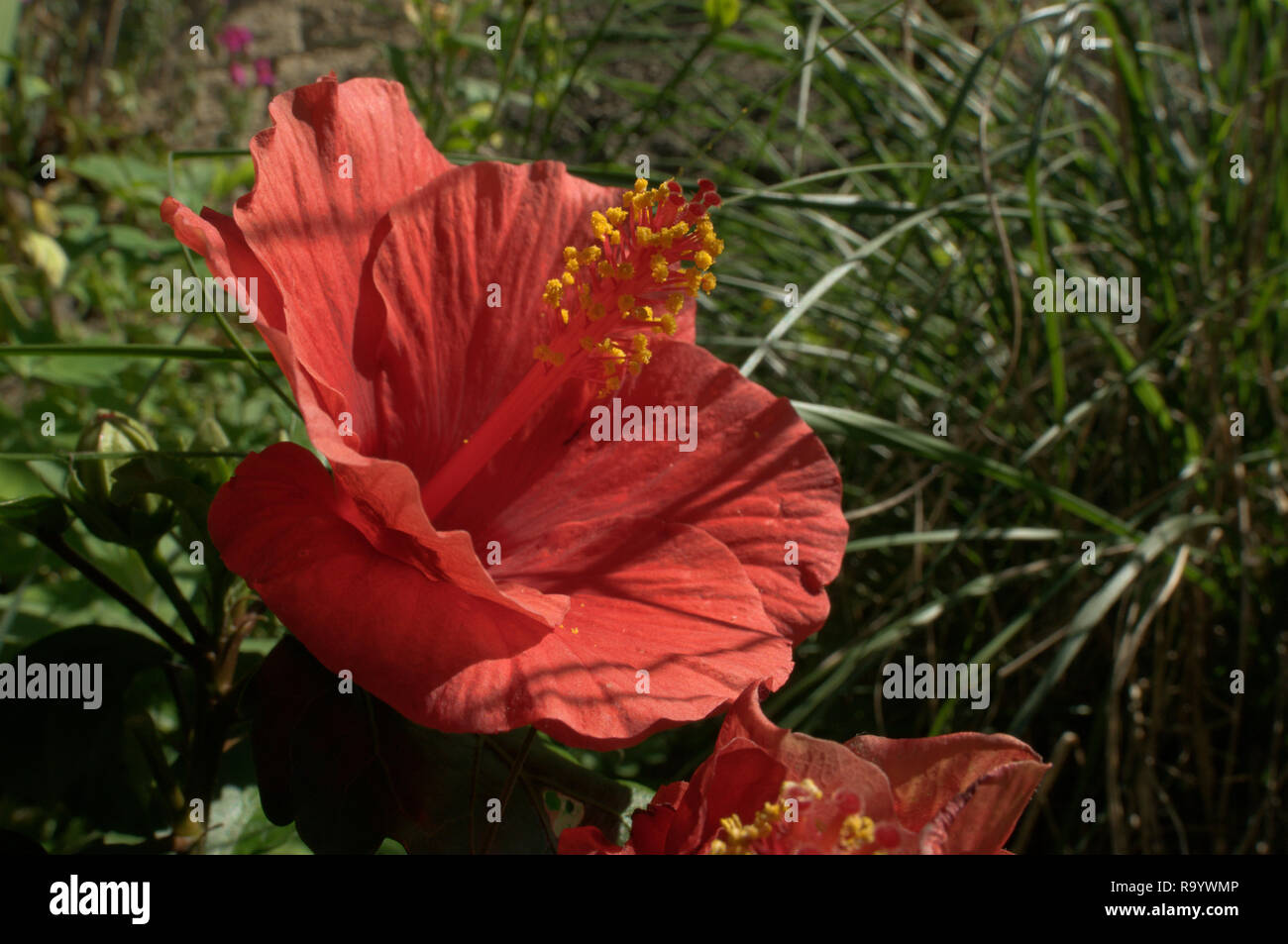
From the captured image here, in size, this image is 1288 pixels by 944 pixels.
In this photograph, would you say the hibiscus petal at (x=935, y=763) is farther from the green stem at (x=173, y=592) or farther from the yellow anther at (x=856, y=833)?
the green stem at (x=173, y=592)

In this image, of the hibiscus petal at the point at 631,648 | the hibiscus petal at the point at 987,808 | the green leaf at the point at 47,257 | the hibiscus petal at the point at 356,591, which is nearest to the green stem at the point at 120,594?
the hibiscus petal at the point at 356,591

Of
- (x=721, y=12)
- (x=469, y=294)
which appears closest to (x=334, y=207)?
(x=469, y=294)

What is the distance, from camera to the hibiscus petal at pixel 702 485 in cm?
80

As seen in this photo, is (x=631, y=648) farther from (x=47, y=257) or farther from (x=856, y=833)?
(x=47, y=257)

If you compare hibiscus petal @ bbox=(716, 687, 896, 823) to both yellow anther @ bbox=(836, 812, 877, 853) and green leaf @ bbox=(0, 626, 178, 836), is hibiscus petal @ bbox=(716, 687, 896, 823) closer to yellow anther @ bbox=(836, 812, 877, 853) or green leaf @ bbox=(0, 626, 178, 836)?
yellow anther @ bbox=(836, 812, 877, 853)

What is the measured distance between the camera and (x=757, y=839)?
51cm

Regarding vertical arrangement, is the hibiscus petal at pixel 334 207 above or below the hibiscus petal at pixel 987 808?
above

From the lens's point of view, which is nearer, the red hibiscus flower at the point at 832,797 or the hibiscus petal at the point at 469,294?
the red hibiscus flower at the point at 832,797

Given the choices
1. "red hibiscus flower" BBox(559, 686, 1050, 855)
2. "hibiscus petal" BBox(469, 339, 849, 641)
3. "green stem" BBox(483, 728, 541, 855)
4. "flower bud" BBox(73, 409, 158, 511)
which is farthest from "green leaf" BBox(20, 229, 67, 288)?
"red hibiscus flower" BBox(559, 686, 1050, 855)

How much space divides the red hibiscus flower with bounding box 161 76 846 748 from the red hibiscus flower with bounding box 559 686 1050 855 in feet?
0.17

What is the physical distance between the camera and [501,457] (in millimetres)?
854
